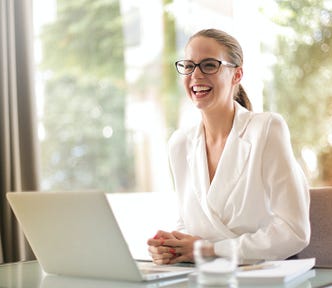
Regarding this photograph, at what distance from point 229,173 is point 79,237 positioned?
2.11 feet

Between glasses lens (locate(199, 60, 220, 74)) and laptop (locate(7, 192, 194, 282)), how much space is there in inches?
27.8

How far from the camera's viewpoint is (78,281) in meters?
1.61

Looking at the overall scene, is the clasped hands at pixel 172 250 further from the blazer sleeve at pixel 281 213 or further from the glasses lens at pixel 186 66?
the glasses lens at pixel 186 66

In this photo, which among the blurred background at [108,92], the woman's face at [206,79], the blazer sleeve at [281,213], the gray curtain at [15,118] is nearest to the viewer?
the blazer sleeve at [281,213]

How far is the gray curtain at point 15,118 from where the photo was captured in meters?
3.19

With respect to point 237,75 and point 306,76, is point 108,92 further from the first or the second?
point 237,75

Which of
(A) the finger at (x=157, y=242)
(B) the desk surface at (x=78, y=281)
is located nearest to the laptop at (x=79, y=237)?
(B) the desk surface at (x=78, y=281)

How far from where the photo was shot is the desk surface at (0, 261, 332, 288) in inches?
57.0

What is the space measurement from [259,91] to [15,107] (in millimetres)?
1576

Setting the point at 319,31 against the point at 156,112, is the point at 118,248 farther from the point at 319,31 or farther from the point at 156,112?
the point at 156,112

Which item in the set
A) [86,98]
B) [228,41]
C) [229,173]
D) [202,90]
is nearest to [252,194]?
[229,173]

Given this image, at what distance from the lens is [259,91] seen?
4.11 metres

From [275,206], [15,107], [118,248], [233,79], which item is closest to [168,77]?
[15,107]

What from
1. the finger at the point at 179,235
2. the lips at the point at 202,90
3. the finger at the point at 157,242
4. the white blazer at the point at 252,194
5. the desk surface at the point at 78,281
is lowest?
the desk surface at the point at 78,281
